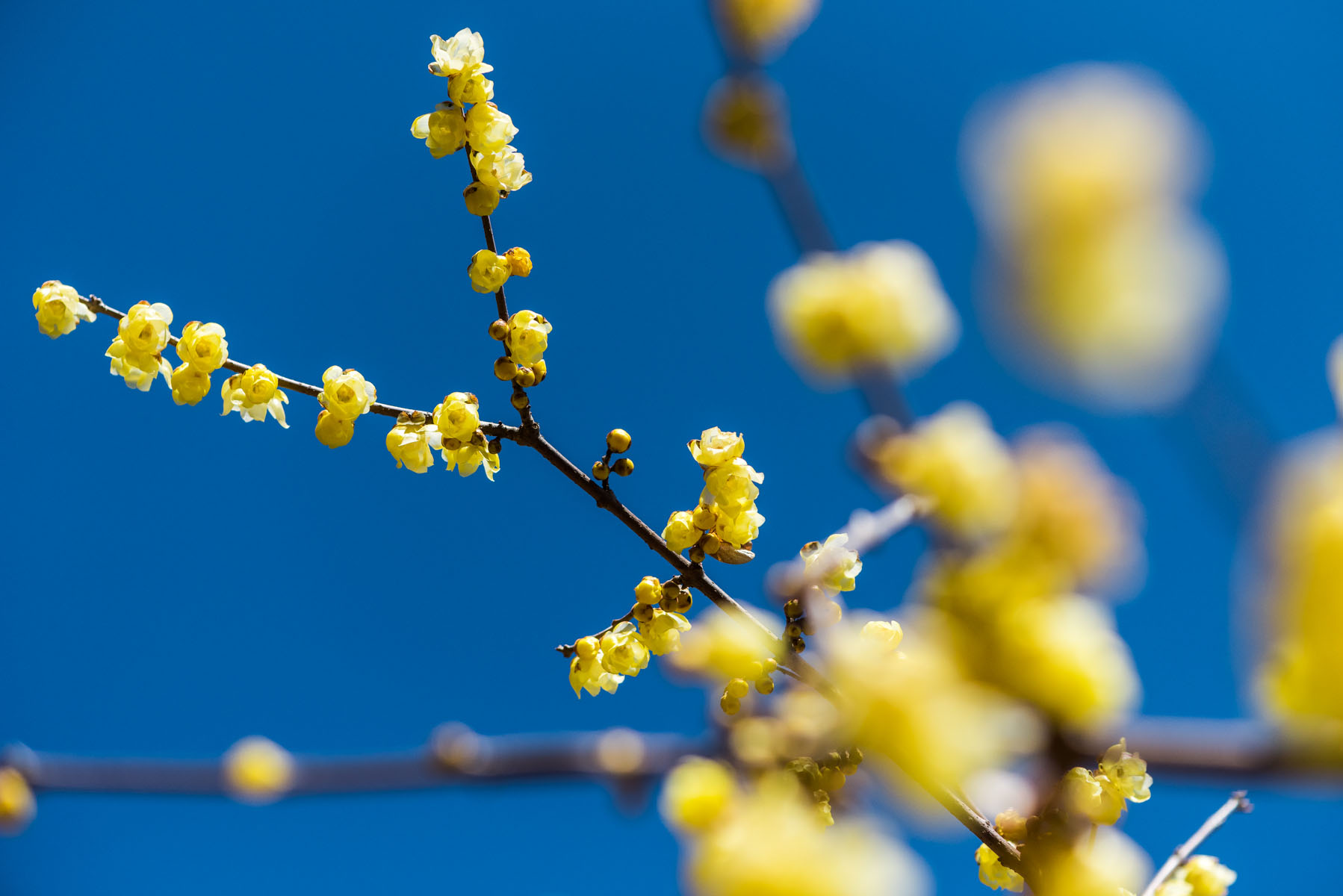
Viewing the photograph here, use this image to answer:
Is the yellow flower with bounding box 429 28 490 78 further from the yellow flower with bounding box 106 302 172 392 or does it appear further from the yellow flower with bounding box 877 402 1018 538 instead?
the yellow flower with bounding box 877 402 1018 538

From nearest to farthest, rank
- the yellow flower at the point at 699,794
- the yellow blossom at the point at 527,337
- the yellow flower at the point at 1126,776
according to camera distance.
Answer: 1. the yellow flower at the point at 699,794
2. the yellow flower at the point at 1126,776
3. the yellow blossom at the point at 527,337

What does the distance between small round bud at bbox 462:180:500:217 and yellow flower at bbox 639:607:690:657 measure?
1461 millimetres

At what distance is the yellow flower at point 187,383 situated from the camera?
2232 mm

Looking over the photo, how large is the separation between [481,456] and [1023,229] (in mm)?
1994

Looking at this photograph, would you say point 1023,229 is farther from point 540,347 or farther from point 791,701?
point 540,347

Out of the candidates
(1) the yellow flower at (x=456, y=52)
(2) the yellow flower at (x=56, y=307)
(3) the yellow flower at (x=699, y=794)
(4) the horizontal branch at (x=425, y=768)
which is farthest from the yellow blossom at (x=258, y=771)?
(1) the yellow flower at (x=456, y=52)

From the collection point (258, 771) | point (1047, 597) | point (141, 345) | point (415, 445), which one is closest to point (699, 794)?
point (1047, 597)

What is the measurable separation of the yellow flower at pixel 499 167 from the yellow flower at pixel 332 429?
0.93 meters

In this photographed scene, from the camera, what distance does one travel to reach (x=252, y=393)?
7.29 ft

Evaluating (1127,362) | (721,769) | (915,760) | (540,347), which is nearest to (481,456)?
(540,347)

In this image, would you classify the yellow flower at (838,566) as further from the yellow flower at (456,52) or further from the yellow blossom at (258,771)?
the yellow flower at (456,52)

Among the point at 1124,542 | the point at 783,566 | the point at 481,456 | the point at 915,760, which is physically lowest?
the point at 915,760

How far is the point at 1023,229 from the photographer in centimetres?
51

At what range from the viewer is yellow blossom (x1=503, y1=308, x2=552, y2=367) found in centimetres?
230
